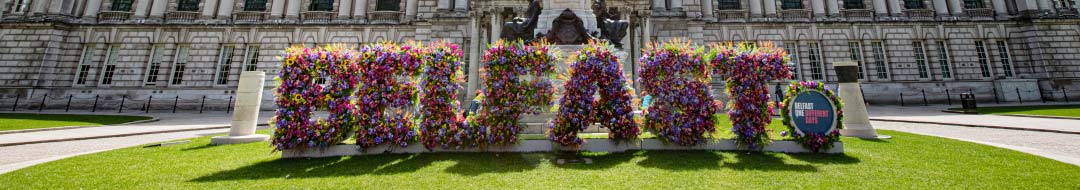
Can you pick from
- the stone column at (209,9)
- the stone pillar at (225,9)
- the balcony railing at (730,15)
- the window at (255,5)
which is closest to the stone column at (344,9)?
the window at (255,5)

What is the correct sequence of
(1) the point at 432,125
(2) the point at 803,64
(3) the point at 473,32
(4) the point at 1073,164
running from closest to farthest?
(4) the point at 1073,164, (1) the point at 432,125, (3) the point at 473,32, (2) the point at 803,64

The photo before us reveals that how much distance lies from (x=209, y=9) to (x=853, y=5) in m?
44.7

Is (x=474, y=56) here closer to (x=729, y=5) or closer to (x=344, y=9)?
(x=344, y=9)

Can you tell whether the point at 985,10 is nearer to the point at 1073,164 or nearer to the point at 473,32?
the point at 1073,164

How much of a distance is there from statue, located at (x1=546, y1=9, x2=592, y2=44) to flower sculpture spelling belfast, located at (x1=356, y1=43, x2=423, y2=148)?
4.29 m

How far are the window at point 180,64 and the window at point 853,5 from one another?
44.9 metres

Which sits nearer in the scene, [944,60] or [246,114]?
[246,114]

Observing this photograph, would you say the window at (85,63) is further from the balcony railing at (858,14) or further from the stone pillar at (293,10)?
the balcony railing at (858,14)

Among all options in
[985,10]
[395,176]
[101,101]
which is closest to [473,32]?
[395,176]

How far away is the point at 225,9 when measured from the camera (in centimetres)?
2652

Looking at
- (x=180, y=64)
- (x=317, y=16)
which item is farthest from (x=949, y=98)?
(x=180, y=64)

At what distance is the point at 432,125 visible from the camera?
6.20 meters

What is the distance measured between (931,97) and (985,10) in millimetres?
9200

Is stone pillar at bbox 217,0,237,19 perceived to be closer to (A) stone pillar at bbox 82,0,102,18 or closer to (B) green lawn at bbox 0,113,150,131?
(A) stone pillar at bbox 82,0,102,18
